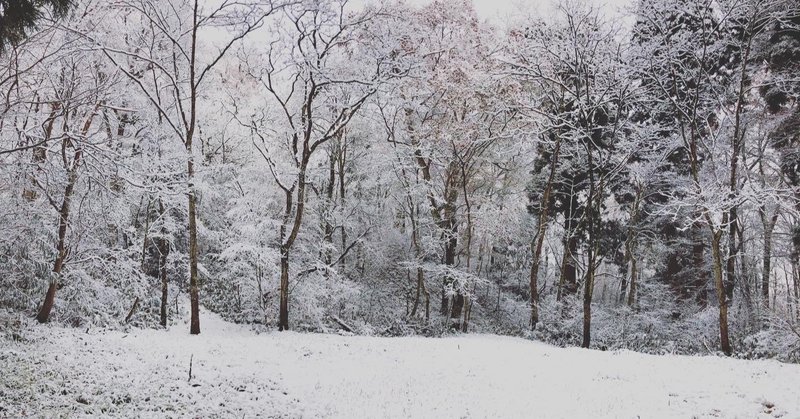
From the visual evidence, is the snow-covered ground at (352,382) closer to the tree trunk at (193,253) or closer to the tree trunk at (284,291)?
the tree trunk at (193,253)

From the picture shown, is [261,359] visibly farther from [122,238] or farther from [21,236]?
[122,238]

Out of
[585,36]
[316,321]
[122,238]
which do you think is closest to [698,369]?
[585,36]

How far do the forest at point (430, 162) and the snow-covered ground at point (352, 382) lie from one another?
3071mm

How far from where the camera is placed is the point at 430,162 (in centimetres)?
2138

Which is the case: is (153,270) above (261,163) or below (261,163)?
below

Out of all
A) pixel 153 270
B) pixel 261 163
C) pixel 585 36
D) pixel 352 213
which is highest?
pixel 585 36

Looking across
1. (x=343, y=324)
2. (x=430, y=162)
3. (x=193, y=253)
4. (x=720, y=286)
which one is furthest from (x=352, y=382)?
(x=430, y=162)

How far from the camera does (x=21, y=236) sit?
11.1 meters

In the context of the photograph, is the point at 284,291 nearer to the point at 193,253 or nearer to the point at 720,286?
the point at 193,253

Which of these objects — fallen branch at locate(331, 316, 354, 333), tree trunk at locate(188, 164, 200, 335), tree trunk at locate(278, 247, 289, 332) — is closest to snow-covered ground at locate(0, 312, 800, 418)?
tree trunk at locate(188, 164, 200, 335)

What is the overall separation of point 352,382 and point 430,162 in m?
13.2

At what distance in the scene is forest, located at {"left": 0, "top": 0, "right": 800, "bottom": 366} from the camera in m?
12.9

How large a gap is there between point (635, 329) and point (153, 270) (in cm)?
2142

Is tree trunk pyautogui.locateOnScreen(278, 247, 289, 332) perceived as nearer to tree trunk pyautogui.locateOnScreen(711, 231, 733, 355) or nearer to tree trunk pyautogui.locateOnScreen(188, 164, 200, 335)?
tree trunk pyautogui.locateOnScreen(188, 164, 200, 335)
